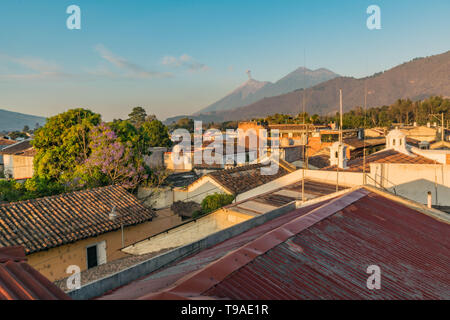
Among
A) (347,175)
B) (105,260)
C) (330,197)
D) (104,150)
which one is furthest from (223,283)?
(104,150)

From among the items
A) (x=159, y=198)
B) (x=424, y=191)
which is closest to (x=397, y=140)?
(x=424, y=191)

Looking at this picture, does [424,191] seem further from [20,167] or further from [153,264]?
[20,167]

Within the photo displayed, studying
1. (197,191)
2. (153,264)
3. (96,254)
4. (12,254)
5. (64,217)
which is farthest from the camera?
(197,191)

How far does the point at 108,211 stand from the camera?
11648mm

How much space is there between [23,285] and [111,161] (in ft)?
56.0

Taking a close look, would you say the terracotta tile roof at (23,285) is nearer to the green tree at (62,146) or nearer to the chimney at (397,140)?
the green tree at (62,146)

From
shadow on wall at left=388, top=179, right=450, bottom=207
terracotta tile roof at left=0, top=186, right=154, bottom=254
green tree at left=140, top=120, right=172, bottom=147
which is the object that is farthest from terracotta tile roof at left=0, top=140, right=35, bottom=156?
shadow on wall at left=388, top=179, right=450, bottom=207

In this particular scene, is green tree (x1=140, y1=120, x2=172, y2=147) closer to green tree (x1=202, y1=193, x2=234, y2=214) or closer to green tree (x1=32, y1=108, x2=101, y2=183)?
green tree (x1=32, y1=108, x2=101, y2=183)

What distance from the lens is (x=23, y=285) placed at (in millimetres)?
2945

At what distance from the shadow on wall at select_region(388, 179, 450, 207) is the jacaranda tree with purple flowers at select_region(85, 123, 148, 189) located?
13.8 m

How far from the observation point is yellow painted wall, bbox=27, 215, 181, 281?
9195mm

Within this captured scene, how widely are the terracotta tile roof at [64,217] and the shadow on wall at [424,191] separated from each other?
933 centimetres

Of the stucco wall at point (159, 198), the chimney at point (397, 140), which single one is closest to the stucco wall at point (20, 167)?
the stucco wall at point (159, 198)
